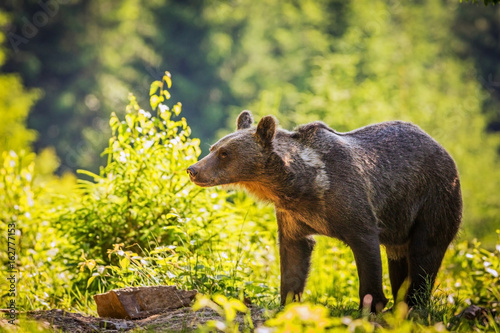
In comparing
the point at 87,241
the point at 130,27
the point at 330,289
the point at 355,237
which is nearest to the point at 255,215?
the point at 330,289

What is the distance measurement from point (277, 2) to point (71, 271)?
30.7 m

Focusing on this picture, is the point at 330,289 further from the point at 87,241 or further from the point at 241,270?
the point at 87,241

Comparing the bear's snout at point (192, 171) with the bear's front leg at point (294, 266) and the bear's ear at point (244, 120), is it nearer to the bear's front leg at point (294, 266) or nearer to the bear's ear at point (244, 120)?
the bear's ear at point (244, 120)

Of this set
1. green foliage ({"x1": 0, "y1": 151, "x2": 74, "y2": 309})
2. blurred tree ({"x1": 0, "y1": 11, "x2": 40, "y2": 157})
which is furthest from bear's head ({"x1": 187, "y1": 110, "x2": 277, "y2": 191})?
blurred tree ({"x1": 0, "y1": 11, "x2": 40, "y2": 157})

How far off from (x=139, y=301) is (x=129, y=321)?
218 mm

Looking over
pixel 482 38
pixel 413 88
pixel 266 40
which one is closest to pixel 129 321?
pixel 413 88

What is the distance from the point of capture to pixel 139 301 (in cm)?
495

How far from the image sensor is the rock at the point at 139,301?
4.86 m

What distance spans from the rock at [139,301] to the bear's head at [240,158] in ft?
2.85

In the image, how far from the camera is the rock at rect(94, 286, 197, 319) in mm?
4859

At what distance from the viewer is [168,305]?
16.6ft

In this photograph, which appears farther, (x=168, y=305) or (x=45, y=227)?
(x=45, y=227)

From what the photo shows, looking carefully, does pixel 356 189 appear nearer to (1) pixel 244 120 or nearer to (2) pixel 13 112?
(1) pixel 244 120

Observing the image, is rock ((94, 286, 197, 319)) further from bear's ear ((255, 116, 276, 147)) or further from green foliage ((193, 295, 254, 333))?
bear's ear ((255, 116, 276, 147))
